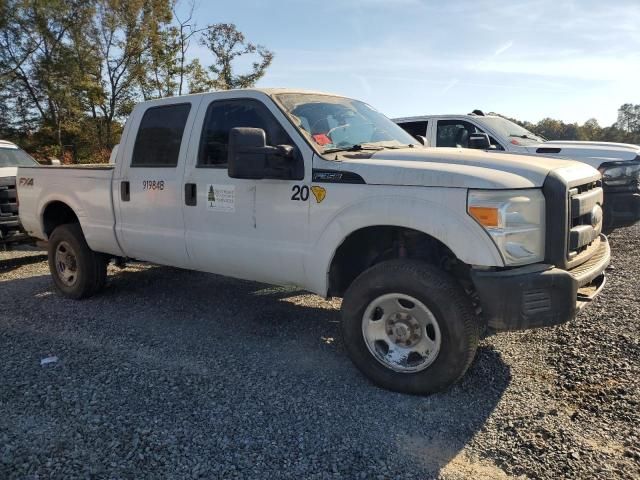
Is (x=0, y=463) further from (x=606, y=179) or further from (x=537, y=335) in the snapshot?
(x=606, y=179)

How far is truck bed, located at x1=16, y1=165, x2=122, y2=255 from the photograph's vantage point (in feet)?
17.6

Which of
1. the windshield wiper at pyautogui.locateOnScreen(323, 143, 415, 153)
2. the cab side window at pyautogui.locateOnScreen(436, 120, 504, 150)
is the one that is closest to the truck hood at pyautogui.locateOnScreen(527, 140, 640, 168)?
the cab side window at pyautogui.locateOnScreen(436, 120, 504, 150)

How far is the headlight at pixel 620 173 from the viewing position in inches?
267

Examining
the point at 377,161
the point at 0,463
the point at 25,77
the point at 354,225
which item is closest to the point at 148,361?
the point at 0,463

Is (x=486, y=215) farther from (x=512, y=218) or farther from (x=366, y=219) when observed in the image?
(x=366, y=219)

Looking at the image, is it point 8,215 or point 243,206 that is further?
point 8,215

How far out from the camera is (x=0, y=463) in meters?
2.73

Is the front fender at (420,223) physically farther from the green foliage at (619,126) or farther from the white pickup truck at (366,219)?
the green foliage at (619,126)

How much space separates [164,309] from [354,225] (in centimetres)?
279

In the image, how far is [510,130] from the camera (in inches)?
332

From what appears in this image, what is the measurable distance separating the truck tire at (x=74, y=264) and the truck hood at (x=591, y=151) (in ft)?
20.4

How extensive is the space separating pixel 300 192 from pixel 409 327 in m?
1.28

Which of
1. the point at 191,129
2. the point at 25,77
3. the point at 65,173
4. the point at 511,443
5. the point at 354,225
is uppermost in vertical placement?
the point at 25,77

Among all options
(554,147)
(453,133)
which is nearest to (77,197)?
(453,133)
